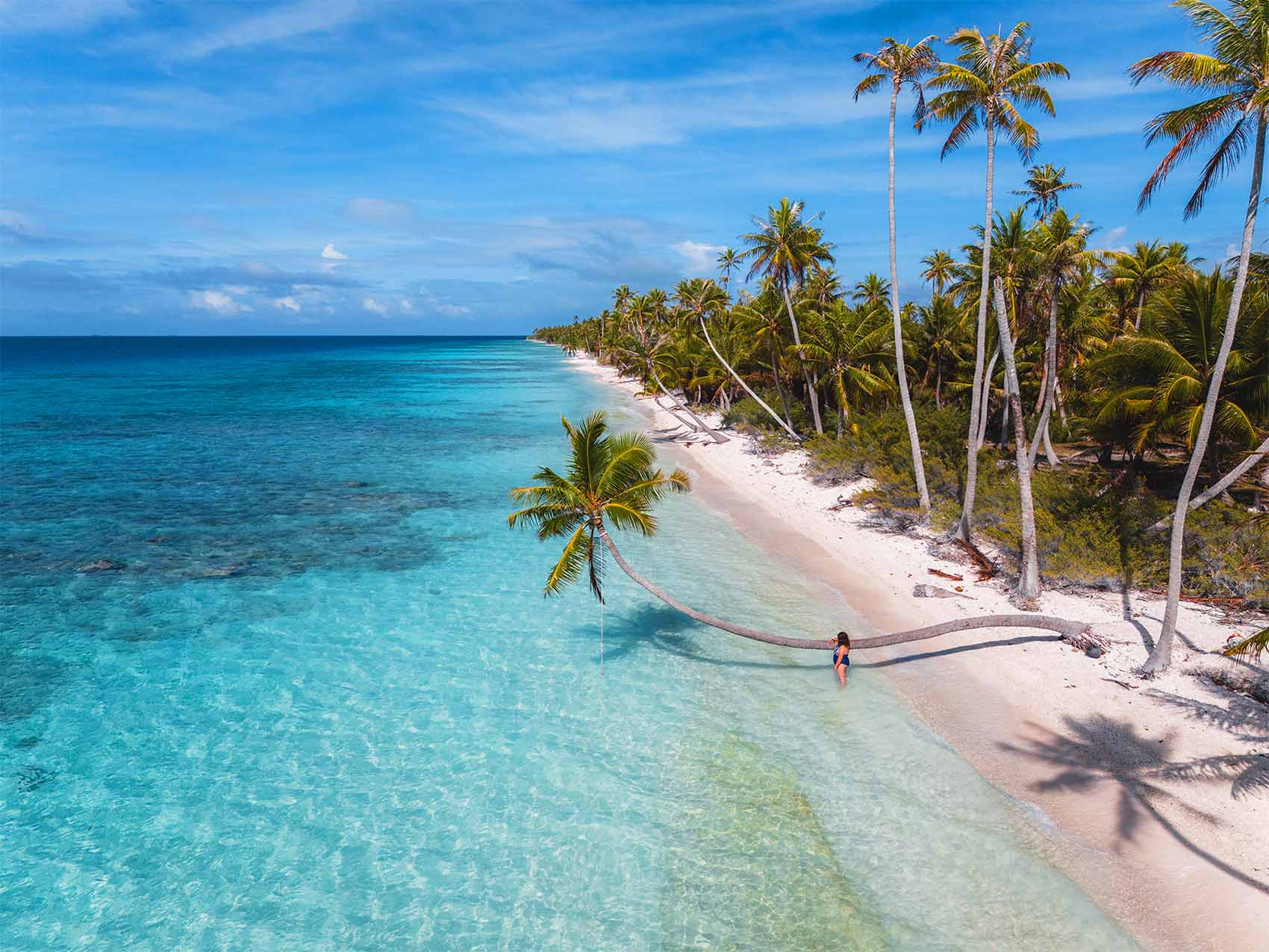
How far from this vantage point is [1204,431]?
45.6 ft

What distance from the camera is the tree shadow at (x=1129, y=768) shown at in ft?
38.2

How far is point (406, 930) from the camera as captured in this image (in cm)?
1028

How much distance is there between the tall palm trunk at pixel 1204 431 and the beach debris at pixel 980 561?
5350 mm

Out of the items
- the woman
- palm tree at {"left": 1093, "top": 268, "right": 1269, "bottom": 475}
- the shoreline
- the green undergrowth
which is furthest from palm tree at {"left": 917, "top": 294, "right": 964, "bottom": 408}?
the woman

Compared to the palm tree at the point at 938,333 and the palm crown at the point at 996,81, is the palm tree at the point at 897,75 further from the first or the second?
the palm tree at the point at 938,333

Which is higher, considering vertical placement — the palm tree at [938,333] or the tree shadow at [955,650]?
the palm tree at [938,333]

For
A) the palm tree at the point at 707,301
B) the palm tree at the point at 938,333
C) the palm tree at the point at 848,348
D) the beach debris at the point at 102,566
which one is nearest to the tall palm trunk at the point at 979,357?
the palm tree at the point at 848,348

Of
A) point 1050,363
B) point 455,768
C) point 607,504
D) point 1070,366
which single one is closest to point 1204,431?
point 1050,363

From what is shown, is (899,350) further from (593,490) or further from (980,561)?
(593,490)

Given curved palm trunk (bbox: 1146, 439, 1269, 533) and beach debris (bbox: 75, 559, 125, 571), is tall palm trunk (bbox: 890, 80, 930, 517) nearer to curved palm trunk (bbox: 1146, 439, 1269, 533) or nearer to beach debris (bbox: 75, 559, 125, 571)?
curved palm trunk (bbox: 1146, 439, 1269, 533)

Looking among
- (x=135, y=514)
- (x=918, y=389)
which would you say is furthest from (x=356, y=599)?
(x=918, y=389)

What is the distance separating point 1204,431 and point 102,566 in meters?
32.7

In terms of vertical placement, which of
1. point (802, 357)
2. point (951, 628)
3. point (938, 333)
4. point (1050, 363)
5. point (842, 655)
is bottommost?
point (842, 655)

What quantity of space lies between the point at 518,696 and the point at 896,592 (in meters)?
12.1
